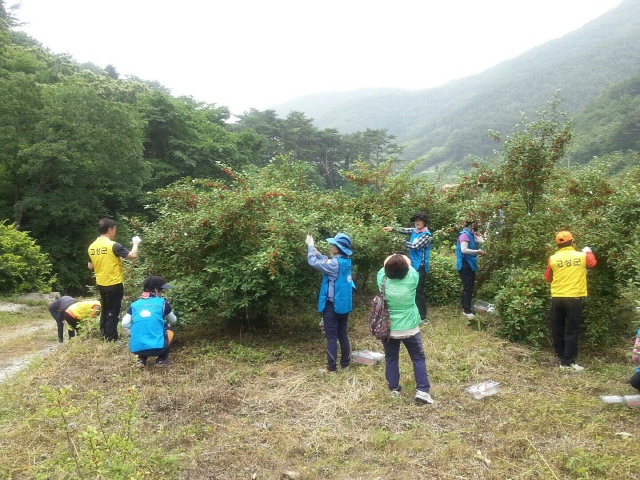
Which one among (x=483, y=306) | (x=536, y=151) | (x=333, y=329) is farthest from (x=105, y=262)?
(x=536, y=151)

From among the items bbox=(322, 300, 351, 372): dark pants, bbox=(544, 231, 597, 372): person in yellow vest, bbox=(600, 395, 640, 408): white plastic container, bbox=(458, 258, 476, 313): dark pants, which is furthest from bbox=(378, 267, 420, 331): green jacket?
bbox=(458, 258, 476, 313): dark pants

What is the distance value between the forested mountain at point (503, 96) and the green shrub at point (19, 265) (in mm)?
36896

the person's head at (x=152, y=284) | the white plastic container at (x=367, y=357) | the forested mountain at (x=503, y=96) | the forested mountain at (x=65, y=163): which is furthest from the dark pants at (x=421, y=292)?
the forested mountain at (x=503, y=96)

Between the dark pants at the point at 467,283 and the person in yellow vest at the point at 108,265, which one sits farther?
the dark pants at the point at 467,283

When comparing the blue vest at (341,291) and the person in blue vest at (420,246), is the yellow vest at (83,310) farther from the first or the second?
the person in blue vest at (420,246)

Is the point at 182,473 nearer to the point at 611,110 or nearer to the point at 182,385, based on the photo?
the point at 182,385

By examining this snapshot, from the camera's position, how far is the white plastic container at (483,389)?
14.6 ft

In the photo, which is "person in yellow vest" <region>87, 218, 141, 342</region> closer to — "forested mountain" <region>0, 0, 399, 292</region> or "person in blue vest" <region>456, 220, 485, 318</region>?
"person in blue vest" <region>456, 220, 485, 318</region>

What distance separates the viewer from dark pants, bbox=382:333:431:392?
4.33 metres

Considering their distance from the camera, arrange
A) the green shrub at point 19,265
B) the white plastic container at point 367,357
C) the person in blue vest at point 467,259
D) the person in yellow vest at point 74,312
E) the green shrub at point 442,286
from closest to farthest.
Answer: the white plastic container at point 367,357 < the person in yellow vest at point 74,312 < the person in blue vest at point 467,259 < the green shrub at point 442,286 < the green shrub at point 19,265

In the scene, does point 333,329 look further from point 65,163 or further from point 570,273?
point 65,163

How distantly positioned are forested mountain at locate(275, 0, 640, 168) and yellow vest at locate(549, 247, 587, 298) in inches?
1455

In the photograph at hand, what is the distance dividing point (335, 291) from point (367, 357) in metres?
1.02

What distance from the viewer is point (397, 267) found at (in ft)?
14.3
